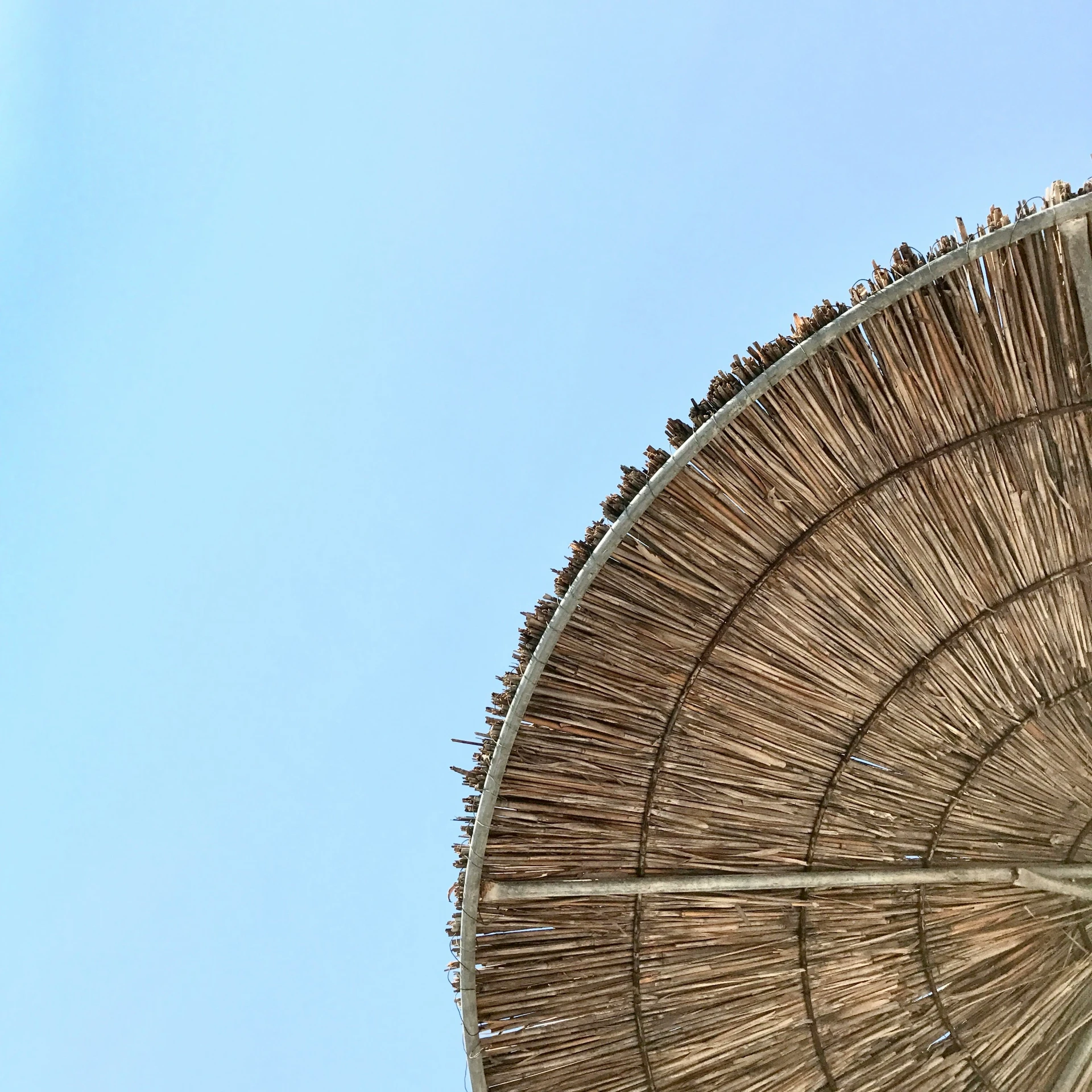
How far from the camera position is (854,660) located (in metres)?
5.33

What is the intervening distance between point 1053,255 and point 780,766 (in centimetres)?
270

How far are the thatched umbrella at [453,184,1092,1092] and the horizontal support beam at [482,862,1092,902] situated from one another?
0.6 inches

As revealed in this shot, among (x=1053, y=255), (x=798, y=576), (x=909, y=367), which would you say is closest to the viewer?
(x=1053, y=255)

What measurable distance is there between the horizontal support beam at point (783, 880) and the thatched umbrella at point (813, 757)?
0.05 feet

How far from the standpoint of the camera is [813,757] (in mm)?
5445

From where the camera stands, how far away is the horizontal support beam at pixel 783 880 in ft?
17.4

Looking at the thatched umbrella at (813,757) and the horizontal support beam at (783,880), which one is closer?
the thatched umbrella at (813,757)

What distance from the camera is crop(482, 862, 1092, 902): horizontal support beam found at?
5.31 m

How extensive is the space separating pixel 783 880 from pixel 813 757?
64 cm

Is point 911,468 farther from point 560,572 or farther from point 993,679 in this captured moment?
point 560,572

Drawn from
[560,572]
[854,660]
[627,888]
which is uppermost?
[560,572]

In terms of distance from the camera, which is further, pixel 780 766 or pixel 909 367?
pixel 780 766

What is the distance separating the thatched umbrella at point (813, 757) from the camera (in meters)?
4.92

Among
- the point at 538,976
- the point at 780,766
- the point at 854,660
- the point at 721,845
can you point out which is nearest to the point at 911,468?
the point at 854,660
